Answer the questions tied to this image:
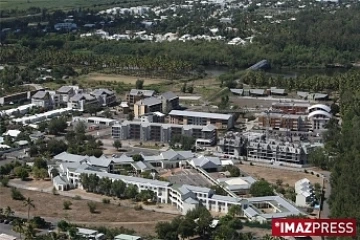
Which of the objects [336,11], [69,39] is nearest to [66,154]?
[69,39]

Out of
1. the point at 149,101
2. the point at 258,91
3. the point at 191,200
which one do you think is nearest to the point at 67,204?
the point at 191,200

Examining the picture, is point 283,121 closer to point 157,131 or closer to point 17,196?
point 157,131

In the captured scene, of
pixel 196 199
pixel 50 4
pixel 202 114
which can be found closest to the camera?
pixel 196 199

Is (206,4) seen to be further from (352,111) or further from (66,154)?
(66,154)

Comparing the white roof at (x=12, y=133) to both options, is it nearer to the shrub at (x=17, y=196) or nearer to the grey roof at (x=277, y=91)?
the shrub at (x=17, y=196)

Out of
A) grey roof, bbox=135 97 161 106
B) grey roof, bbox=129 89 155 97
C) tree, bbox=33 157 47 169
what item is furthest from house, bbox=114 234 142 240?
grey roof, bbox=129 89 155 97

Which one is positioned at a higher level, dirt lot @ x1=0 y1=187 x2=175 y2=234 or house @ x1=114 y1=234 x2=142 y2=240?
house @ x1=114 y1=234 x2=142 y2=240

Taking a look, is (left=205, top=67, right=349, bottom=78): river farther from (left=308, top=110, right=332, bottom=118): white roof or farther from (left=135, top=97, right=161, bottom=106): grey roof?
(left=308, top=110, right=332, bottom=118): white roof
